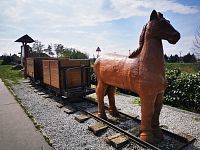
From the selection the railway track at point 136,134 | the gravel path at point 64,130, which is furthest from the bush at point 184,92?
the gravel path at point 64,130

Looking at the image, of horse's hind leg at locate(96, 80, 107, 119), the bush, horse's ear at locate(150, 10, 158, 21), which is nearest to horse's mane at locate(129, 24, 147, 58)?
horse's ear at locate(150, 10, 158, 21)

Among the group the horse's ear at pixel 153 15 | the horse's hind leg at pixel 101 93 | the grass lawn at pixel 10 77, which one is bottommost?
the grass lawn at pixel 10 77

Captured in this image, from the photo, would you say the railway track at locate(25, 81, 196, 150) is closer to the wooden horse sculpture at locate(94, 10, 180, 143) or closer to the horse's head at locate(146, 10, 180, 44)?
the wooden horse sculpture at locate(94, 10, 180, 143)

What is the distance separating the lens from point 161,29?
13.4ft

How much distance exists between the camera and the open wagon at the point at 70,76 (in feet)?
26.6

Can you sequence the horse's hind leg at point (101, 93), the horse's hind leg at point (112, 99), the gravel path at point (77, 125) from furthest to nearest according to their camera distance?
the horse's hind leg at point (112, 99) → the horse's hind leg at point (101, 93) → the gravel path at point (77, 125)

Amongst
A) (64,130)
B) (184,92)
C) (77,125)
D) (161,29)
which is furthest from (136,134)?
(184,92)

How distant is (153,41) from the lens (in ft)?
14.0

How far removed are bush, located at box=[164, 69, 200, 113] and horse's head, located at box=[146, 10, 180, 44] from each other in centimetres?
373

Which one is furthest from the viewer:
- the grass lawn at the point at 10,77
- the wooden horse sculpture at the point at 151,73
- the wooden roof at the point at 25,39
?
the wooden roof at the point at 25,39

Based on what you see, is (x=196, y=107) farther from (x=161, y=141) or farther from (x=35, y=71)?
(x=35, y=71)

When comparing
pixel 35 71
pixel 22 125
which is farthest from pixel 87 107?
pixel 35 71

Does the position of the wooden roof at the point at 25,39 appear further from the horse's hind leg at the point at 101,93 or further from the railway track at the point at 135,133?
the horse's hind leg at the point at 101,93

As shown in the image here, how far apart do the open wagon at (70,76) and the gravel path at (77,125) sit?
32.6 inches
